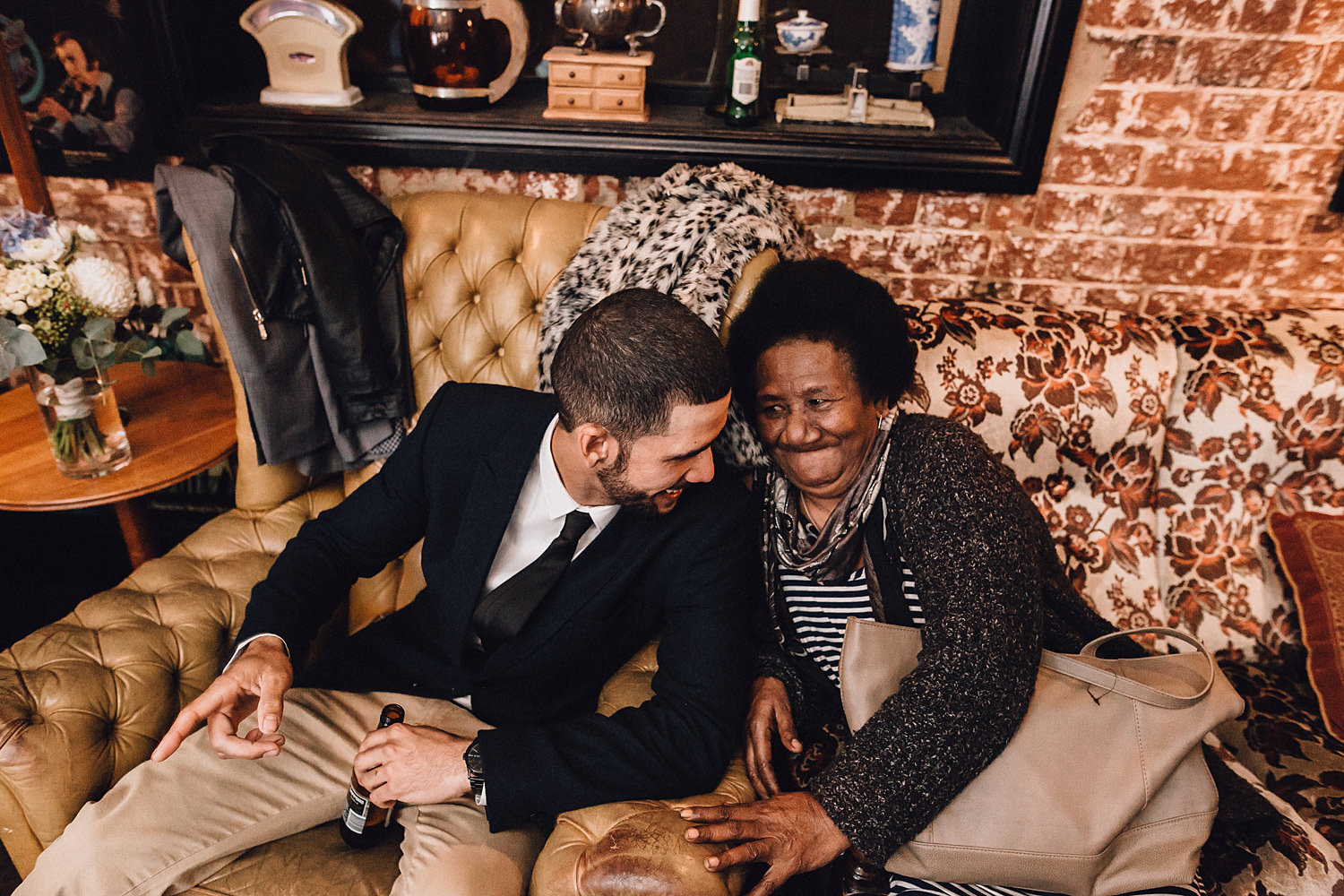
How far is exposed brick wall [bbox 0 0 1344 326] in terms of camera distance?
6.26ft

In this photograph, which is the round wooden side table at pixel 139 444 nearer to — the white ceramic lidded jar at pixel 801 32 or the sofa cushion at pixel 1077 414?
the sofa cushion at pixel 1077 414

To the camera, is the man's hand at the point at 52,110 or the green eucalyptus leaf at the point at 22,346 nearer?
the green eucalyptus leaf at the point at 22,346

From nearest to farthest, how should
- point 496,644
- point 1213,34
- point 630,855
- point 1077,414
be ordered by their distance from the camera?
point 630,855 → point 496,644 → point 1077,414 → point 1213,34

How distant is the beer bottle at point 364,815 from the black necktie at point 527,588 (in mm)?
192

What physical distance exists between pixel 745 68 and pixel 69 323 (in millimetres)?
1544

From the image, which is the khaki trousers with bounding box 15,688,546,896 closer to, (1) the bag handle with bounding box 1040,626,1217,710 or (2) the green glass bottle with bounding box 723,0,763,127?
(1) the bag handle with bounding box 1040,626,1217,710

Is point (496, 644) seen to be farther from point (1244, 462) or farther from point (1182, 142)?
point (1182, 142)

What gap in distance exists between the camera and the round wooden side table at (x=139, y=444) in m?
1.61

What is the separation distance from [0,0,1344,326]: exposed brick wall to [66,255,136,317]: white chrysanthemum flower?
0.73 metres

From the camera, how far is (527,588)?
1.30 m

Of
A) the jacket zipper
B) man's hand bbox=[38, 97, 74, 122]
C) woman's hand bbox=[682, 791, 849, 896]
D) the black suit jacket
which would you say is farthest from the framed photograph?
woman's hand bbox=[682, 791, 849, 896]

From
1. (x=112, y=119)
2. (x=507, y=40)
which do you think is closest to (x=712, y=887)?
(x=507, y=40)

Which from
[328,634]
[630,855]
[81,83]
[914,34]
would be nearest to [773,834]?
[630,855]

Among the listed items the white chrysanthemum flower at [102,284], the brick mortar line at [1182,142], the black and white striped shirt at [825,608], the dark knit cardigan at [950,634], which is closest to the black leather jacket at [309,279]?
the white chrysanthemum flower at [102,284]
